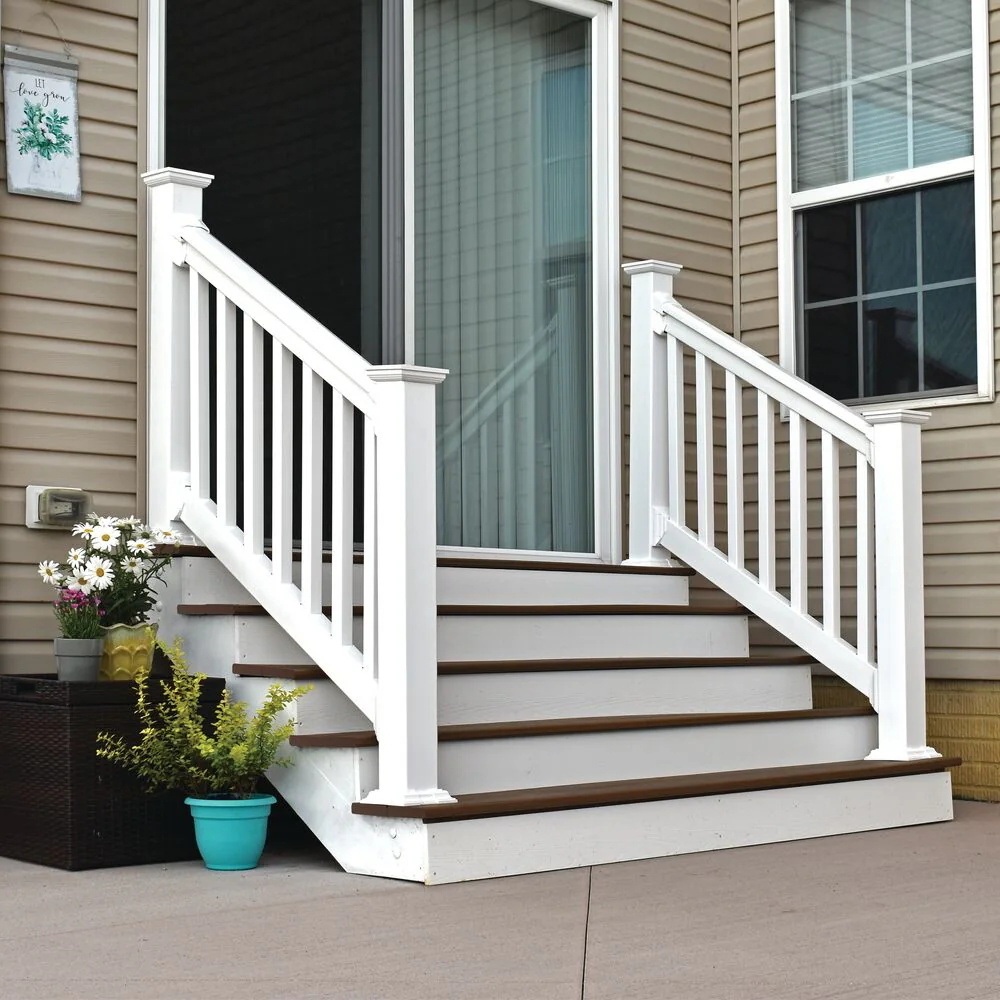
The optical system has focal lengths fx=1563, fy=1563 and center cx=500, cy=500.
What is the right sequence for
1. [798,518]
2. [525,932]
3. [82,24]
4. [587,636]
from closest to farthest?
[525,932] < [82,24] < [587,636] < [798,518]

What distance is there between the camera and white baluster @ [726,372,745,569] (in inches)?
185

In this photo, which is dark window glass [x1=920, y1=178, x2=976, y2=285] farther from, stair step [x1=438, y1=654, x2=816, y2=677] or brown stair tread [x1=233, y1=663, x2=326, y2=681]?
brown stair tread [x1=233, y1=663, x2=326, y2=681]

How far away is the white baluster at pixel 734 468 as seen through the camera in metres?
4.69

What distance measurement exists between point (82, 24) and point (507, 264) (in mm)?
1537

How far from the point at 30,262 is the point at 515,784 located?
1762mm

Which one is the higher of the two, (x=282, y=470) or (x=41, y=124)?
(x=41, y=124)

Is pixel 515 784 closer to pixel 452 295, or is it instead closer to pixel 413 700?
pixel 413 700

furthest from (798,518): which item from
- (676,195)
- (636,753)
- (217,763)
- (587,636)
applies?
(217,763)

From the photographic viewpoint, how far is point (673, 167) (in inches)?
211

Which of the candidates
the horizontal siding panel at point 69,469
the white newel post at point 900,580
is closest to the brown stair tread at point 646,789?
the white newel post at point 900,580

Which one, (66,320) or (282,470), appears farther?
(66,320)

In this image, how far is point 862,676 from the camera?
14.4 feet

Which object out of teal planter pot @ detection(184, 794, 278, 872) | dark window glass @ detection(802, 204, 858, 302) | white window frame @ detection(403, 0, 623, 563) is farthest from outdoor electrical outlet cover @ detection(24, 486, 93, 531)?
dark window glass @ detection(802, 204, 858, 302)

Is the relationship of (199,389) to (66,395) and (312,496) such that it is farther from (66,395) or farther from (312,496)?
(312,496)
